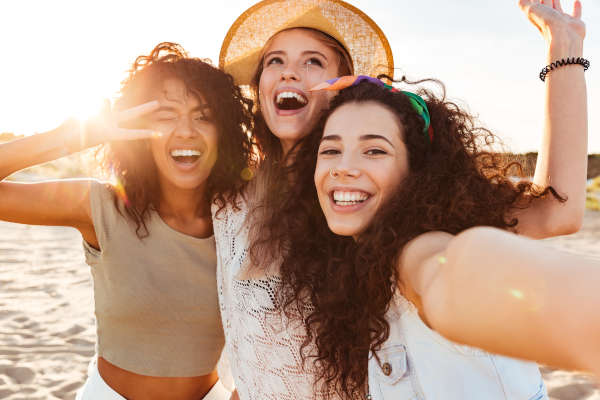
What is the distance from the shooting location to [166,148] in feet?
8.29

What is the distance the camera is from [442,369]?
1.54 m

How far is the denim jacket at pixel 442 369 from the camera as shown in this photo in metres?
1.53

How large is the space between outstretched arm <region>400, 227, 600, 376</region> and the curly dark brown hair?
68.2 inches

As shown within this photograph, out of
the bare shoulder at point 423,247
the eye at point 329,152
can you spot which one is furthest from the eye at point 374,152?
the bare shoulder at point 423,247

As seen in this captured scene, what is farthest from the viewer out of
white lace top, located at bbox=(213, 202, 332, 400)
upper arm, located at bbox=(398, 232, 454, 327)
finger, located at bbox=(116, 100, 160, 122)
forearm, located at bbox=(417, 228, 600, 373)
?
finger, located at bbox=(116, 100, 160, 122)

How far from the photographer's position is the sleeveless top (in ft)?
5.05

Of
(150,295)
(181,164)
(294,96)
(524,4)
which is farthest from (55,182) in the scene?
(524,4)

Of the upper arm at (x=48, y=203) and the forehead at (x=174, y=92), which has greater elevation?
the forehead at (x=174, y=92)

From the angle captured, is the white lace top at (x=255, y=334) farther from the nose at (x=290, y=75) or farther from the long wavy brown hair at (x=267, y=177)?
the nose at (x=290, y=75)

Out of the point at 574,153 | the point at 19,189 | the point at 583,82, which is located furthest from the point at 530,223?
the point at 19,189

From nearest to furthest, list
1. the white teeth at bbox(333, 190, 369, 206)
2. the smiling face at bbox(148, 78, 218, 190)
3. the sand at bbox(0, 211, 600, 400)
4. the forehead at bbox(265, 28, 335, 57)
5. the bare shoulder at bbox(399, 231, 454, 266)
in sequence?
the bare shoulder at bbox(399, 231, 454, 266) → the white teeth at bbox(333, 190, 369, 206) → the smiling face at bbox(148, 78, 218, 190) → the forehead at bbox(265, 28, 335, 57) → the sand at bbox(0, 211, 600, 400)

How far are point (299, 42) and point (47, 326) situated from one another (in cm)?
482

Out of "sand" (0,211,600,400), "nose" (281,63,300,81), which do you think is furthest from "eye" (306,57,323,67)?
"sand" (0,211,600,400)

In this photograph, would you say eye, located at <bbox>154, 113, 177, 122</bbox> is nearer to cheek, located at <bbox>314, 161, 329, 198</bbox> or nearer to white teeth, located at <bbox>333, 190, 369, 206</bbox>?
cheek, located at <bbox>314, 161, 329, 198</bbox>
